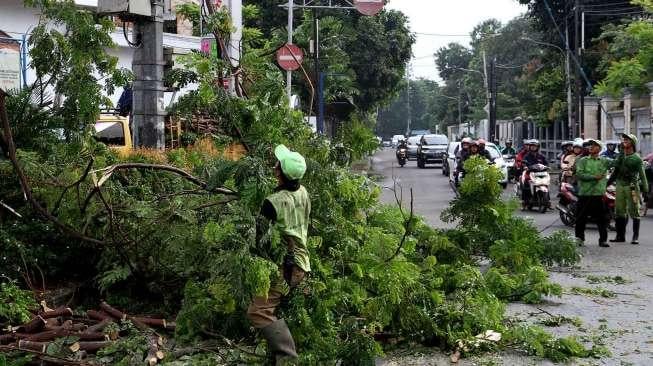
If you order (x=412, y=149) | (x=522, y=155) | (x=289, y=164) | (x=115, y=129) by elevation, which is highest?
(x=115, y=129)

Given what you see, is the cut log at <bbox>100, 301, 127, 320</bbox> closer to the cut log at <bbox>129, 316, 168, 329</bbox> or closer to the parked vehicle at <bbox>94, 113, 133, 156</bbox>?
the cut log at <bbox>129, 316, 168, 329</bbox>

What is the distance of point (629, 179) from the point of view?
1450cm

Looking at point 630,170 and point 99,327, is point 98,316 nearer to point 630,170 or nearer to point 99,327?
point 99,327

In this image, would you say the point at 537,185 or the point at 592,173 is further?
the point at 537,185

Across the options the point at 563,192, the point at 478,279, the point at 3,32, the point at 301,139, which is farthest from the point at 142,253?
the point at 3,32

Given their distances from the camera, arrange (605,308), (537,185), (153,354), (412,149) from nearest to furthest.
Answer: (153,354) → (605,308) → (537,185) → (412,149)

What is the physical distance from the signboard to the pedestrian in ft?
39.5

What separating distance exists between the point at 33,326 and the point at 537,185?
1488cm

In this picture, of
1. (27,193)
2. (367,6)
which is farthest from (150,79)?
(367,6)

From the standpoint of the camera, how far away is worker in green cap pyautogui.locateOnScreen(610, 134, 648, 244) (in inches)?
567

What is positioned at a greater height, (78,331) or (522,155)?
(522,155)

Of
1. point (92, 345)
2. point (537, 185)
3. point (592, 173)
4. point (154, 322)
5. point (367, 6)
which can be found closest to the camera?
point (92, 345)

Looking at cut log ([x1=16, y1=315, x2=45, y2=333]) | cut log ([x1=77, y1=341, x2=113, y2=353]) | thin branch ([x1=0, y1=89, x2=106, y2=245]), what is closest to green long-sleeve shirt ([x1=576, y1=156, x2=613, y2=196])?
thin branch ([x1=0, y1=89, x2=106, y2=245])

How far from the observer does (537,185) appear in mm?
19953
